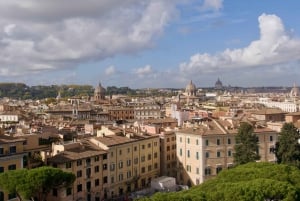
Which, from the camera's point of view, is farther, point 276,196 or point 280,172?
point 280,172

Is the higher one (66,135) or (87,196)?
(66,135)

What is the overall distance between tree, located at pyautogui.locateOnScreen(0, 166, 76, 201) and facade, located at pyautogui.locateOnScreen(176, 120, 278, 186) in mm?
23704

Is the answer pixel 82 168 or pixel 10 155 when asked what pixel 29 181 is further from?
pixel 82 168

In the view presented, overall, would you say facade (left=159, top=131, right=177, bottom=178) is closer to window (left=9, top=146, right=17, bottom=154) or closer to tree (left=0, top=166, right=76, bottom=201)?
window (left=9, top=146, right=17, bottom=154)

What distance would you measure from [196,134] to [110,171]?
486 inches

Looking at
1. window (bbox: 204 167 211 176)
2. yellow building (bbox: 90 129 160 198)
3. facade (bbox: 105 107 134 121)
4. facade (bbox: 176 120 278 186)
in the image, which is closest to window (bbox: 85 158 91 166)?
yellow building (bbox: 90 129 160 198)

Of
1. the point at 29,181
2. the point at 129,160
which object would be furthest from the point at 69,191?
the point at 129,160

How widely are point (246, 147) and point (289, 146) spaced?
17.1ft

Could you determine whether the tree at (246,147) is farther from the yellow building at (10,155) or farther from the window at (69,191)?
the yellow building at (10,155)

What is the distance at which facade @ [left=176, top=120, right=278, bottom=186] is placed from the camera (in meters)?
59.9

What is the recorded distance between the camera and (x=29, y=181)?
3925 cm

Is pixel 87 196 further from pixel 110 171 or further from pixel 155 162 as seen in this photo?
pixel 155 162

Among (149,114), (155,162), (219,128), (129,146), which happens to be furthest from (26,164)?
(149,114)

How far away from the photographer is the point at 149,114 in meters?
144
